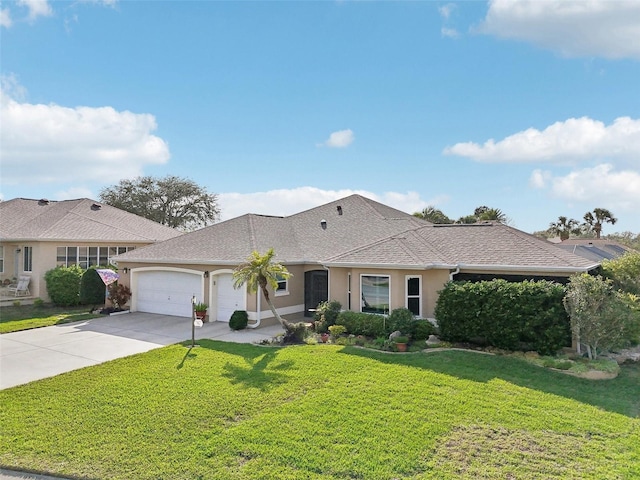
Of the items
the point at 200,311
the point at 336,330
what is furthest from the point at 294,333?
the point at 200,311

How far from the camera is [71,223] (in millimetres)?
25422

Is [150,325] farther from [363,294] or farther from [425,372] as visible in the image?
[425,372]

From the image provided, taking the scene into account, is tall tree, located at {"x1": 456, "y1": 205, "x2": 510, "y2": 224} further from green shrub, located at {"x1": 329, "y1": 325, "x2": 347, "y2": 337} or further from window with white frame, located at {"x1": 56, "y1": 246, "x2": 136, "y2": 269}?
window with white frame, located at {"x1": 56, "y1": 246, "x2": 136, "y2": 269}

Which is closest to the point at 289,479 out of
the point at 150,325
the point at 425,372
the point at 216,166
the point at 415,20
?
the point at 425,372

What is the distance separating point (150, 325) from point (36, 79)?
35.9 ft

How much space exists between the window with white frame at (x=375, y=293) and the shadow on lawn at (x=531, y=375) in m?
3.00

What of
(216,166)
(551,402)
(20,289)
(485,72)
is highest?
(485,72)

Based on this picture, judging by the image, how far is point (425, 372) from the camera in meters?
11.0

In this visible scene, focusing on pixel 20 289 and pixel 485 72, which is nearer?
pixel 485 72

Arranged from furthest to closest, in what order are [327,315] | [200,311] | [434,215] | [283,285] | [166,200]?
[166,200], [434,215], [283,285], [200,311], [327,315]

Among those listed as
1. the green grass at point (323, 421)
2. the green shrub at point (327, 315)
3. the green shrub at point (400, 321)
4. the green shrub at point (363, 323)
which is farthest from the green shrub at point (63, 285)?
the green shrub at point (400, 321)

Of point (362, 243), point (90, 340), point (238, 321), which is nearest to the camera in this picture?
point (90, 340)

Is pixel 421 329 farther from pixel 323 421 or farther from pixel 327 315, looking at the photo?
pixel 323 421

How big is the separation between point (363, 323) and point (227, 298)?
689 centimetres
